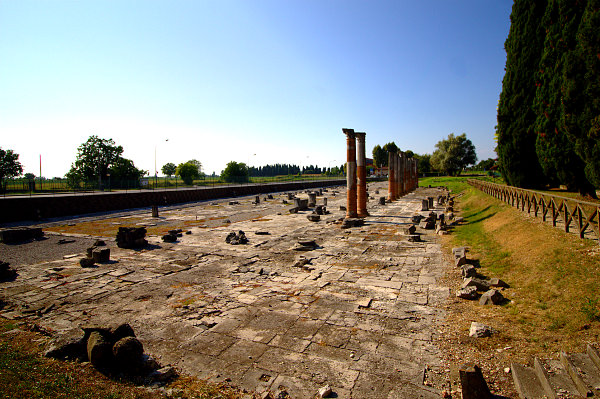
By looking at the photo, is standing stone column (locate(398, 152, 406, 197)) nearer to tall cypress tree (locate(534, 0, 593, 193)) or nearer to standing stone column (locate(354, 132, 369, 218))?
standing stone column (locate(354, 132, 369, 218))

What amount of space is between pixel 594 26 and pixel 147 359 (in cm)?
1597

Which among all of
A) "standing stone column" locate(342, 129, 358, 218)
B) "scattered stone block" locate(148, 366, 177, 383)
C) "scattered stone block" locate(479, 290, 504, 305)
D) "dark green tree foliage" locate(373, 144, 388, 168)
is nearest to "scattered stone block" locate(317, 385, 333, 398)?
"scattered stone block" locate(148, 366, 177, 383)

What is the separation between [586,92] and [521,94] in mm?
10306

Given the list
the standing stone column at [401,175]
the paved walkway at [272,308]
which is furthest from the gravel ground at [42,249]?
the standing stone column at [401,175]

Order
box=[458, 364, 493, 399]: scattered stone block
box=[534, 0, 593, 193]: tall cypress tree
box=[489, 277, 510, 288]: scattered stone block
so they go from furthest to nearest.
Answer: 1. box=[534, 0, 593, 193]: tall cypress tree
2. box=[489, 277, 510, 288]: scattered stone block
3. box=[458, 364, 493, 399]: scattered stone block

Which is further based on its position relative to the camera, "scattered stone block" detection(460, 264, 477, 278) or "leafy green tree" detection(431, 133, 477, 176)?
"leafy green tree" detection(431, 133, 477, 176)

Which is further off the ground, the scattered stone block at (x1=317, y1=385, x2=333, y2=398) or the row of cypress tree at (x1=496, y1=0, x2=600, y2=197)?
the row of cypress tree at (x1=496, y1=0, x2=600, y2=197)

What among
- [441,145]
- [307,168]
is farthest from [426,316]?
[307,168]

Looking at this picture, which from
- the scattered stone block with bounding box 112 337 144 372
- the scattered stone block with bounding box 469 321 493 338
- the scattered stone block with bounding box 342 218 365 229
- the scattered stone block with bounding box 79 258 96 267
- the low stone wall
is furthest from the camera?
the low stone wall

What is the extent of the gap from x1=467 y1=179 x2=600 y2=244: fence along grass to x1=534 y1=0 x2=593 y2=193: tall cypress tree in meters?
1.67

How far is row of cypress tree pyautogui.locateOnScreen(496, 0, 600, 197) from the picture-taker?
37.4 ft

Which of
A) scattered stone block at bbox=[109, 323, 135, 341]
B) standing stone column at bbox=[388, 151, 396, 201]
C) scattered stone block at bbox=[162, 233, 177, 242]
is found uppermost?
standing stone column at bbox=[388, 151, 396, 201]

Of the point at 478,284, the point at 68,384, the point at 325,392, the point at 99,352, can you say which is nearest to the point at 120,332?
the point at 99,352

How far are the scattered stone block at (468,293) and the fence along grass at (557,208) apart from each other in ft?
11.8
